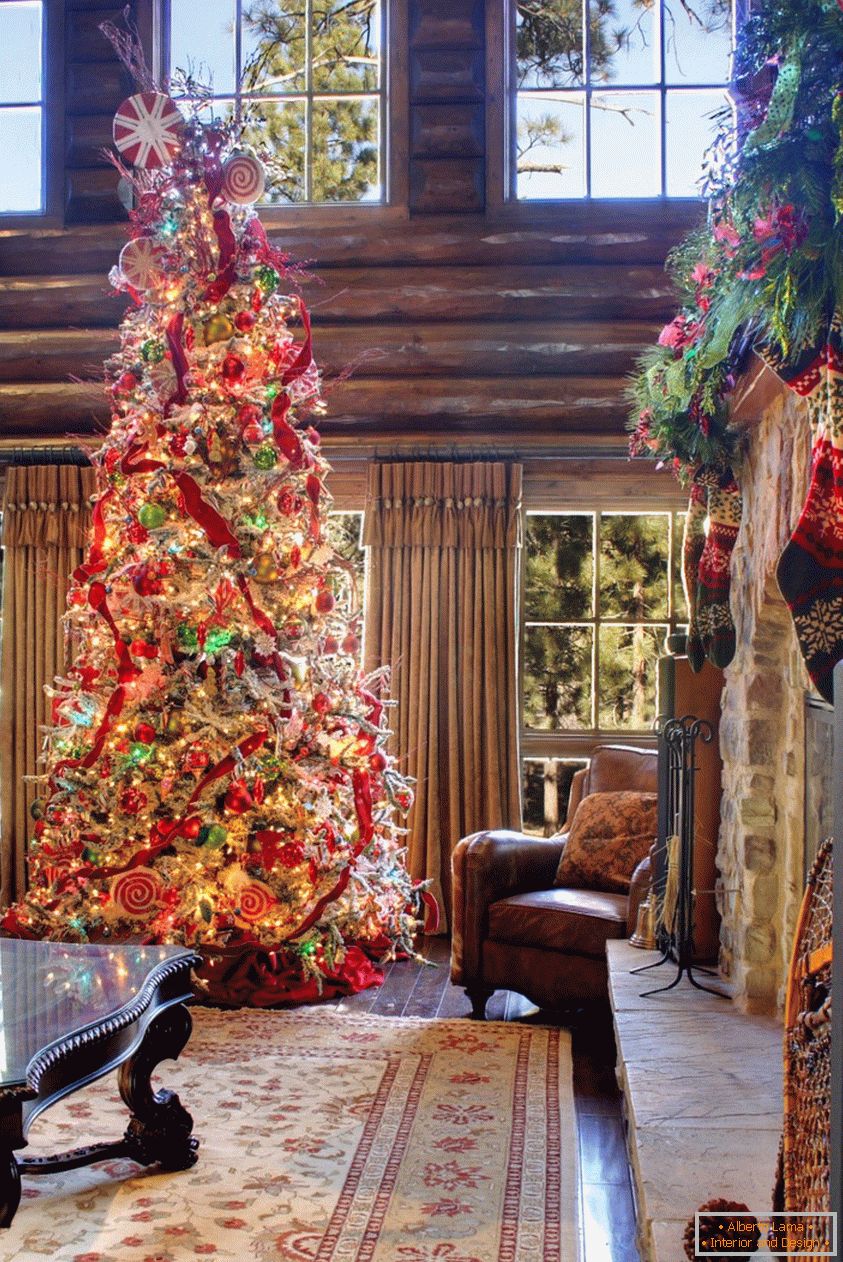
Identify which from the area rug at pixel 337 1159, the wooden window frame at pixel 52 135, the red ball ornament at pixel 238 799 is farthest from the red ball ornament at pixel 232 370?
the area rug at pixel 337 1159

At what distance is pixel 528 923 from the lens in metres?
4.68

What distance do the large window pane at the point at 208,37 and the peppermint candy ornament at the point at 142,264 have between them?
1885 millimetres

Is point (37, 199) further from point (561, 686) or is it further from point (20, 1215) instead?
point (20, 1215)

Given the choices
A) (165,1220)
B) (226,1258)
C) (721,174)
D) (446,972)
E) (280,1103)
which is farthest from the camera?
(446,972)

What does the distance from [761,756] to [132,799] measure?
2.38 metres

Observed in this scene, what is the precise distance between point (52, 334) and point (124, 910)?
9.92 ft

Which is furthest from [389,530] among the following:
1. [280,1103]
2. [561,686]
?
[280,1103]

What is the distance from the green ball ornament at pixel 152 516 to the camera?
16.1ft

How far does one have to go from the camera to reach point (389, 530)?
6.29 metres

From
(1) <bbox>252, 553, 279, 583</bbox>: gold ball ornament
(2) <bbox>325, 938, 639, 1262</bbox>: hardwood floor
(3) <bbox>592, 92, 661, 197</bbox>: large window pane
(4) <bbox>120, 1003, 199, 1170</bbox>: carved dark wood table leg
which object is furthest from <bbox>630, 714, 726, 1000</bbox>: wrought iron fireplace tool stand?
(3) <bbox>592, 92, 661, 197</bbox>: large window pane

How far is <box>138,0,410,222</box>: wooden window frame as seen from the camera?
20.6ft

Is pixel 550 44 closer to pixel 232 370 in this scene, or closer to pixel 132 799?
pixel 232 370

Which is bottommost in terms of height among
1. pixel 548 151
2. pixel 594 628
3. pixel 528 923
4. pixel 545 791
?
pixel 528 923

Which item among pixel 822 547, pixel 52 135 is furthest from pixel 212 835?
pixel 52 135
